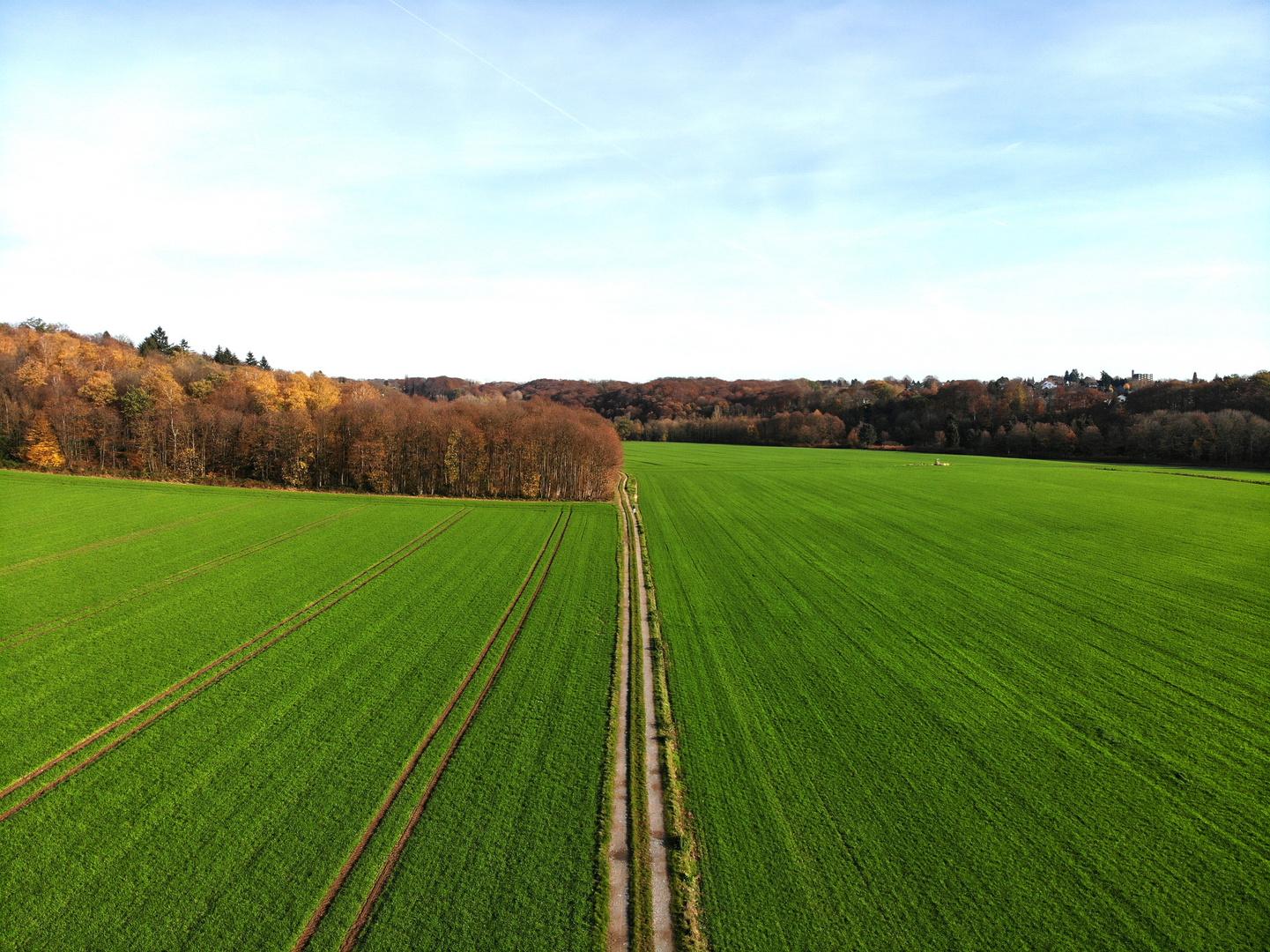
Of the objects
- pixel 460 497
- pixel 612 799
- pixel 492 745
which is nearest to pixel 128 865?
pixel 492 745

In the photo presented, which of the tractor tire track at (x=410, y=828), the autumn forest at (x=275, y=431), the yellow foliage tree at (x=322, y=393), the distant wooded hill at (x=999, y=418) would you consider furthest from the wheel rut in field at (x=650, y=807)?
the distant wooded hill at (x=999, y=418)

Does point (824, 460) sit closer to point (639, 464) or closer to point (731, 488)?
point (639, 464)

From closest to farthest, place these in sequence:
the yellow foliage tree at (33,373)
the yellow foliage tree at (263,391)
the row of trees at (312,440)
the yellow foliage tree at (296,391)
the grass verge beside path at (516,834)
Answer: the grass verge beside path at (516,834), the row of trees at (312,440), the yellow foliage tree at (33,373), the yellow foliage tree at (263,391), the yellow foliage tree at (296,391)

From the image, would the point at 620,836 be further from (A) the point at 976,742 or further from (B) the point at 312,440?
(B) the point at 312,440

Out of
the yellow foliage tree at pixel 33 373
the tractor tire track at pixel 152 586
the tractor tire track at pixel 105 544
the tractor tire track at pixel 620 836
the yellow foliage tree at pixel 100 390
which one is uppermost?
the yellow foliage tree at pixel 33 373

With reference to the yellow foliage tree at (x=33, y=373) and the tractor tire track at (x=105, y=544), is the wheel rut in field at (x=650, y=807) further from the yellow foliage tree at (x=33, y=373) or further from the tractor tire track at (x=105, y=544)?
the yellow foliage tree at (x=33, y=373)

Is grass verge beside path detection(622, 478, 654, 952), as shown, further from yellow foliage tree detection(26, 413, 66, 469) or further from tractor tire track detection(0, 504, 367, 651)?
yellow foliage tree detection(26, 413, 66, 469)

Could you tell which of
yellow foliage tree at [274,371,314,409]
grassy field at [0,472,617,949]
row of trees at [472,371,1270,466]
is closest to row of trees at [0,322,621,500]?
yellow foliage tree at [274,371,314,409]
